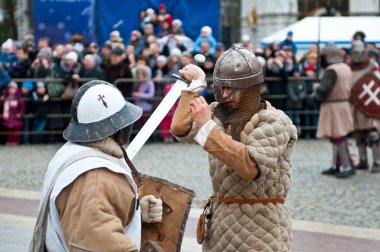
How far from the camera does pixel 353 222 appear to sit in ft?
27.7

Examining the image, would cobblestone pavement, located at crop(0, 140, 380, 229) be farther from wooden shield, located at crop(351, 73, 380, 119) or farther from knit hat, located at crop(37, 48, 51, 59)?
knit hat, located at crop(37, 48, 51, 59)

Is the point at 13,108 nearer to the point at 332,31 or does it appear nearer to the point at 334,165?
the point at 334,165

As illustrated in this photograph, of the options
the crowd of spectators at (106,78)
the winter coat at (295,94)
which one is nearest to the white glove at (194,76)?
the crowd of spectators at (106,78)

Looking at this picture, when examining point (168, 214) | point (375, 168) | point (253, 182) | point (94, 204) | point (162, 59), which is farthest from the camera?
point (162, 59)

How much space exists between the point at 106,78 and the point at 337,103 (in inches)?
220

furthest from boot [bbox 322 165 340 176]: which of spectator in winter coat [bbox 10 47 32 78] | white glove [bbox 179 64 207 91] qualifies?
white glove [bbox 179 64 207 91]

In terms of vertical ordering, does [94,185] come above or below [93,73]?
above

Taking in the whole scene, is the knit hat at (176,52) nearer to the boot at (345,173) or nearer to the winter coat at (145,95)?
the winter coat at (145,95)

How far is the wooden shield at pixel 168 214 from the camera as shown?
3787mm

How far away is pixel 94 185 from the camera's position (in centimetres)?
323

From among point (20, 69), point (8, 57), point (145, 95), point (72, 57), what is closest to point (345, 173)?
point (145, 95)

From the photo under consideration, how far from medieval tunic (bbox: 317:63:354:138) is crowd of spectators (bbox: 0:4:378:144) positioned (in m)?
3.82

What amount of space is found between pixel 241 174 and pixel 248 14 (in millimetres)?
31180

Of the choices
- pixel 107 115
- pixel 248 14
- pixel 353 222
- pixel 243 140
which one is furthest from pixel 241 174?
pixel 248 14
